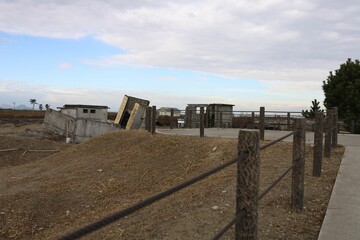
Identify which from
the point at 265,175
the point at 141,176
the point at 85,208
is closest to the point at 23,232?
the point at 85,208

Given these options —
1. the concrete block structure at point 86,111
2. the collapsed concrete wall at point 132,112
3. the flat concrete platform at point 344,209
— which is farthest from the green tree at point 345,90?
the flat concrete platform at point 344,209

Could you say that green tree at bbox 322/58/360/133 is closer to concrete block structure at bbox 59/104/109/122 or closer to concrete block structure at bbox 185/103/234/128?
concrete block structure at bbox 185/103/234/128

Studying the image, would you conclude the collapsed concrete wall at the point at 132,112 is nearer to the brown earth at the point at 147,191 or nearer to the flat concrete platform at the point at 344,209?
the brown earth at the point at 147,191

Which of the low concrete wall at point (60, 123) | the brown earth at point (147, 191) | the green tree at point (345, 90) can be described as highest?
the green tree at point (345, 90)

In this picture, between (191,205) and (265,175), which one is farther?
(265,175)

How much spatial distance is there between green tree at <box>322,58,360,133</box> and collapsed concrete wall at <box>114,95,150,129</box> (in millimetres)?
12584

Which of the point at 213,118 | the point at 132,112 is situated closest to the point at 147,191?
the point at 132,112

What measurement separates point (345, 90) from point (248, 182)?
2708 centimetres

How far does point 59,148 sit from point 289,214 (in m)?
20.2

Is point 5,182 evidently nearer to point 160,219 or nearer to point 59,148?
point 160,219

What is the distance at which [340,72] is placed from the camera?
29.1 m

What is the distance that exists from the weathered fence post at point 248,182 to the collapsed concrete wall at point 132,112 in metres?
20.8

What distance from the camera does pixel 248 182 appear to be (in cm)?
307

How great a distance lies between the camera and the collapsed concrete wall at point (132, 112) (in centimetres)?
2388
